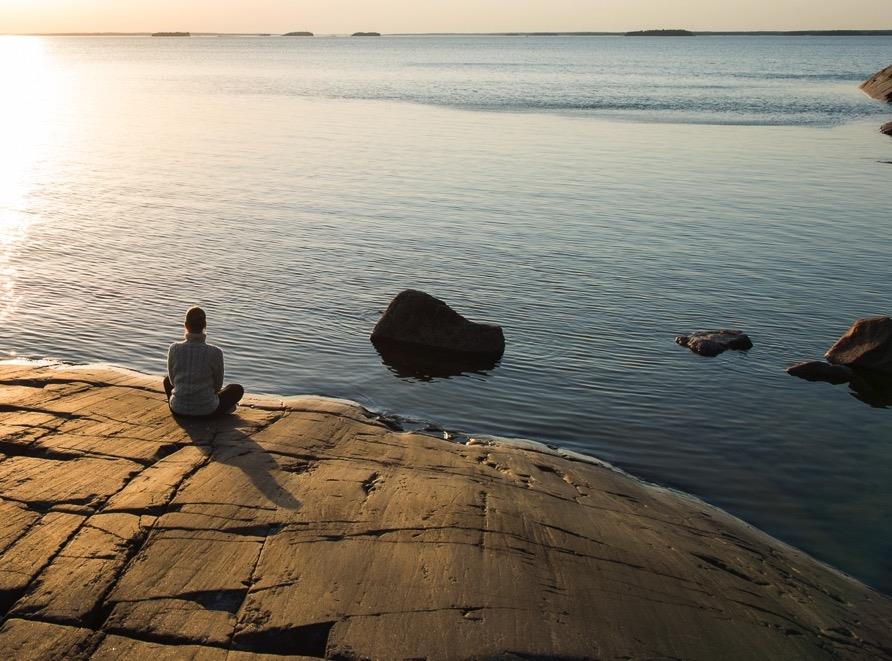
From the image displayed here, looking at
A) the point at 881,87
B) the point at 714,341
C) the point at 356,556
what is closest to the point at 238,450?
the point at 356,556

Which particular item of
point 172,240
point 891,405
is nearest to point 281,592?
point 891,405

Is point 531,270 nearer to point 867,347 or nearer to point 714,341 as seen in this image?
point 714,341


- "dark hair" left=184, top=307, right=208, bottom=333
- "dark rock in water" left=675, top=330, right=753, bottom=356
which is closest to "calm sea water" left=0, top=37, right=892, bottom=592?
"dark rock in water" left=675, top=330, right=753, bottom=356

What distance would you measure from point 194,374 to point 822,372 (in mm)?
12067

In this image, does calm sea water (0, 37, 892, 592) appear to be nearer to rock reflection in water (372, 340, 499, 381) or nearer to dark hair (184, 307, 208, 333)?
rock reflection in water (372, 340, 499, 381)

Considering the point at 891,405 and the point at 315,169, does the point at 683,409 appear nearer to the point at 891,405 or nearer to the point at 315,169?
the point at 891,405

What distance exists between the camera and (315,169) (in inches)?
1560

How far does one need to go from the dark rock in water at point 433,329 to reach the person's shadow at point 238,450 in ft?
21.3

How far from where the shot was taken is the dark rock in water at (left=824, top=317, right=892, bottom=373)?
58.1 ft

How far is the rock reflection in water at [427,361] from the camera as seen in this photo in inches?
674

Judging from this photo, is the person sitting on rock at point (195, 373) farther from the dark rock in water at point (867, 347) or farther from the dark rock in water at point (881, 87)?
the dark rock in water at point (881, 87)

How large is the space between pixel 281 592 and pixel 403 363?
10.00 m

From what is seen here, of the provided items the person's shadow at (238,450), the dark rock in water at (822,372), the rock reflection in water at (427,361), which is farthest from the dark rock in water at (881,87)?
the person's shadow at (238,450)

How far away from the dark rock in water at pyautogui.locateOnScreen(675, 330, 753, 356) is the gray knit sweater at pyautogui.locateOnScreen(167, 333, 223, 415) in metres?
10.4
